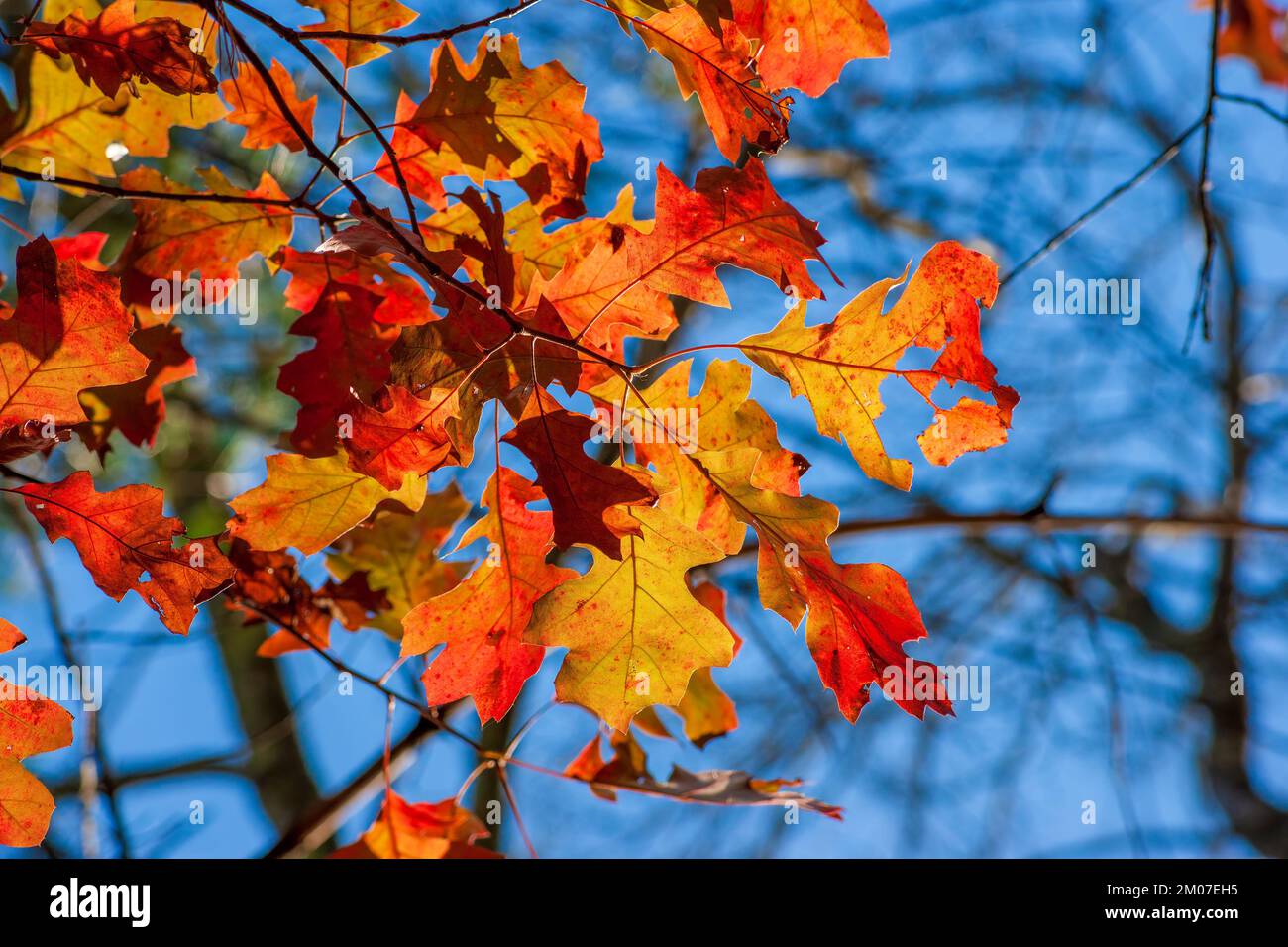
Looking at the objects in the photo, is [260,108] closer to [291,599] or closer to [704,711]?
[291,599]

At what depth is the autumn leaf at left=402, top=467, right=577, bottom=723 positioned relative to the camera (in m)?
0.90

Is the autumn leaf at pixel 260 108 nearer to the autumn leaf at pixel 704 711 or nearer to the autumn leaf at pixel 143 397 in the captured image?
the autumn leaf at pixel 143 397

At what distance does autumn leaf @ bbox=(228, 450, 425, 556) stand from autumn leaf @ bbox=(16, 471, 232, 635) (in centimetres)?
7

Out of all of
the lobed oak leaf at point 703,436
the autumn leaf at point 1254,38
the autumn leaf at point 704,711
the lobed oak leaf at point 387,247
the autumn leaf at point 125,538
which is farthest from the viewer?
the autumn leaf at point 1254,38

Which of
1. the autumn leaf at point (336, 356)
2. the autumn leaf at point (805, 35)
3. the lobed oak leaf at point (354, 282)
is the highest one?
the autumn leaf at point (805, 35)

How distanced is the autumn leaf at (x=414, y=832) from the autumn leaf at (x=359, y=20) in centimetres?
88

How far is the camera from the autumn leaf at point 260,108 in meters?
1.05

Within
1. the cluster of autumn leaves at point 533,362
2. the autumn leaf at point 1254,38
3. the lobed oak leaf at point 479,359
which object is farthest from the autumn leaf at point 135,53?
the autumn leaf at point 1254,38

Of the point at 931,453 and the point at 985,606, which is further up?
the point at 985,606

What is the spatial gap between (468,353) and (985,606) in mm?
3558

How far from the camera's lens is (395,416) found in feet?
2.43

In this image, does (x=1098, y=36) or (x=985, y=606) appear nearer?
(x=1098, y=36)
